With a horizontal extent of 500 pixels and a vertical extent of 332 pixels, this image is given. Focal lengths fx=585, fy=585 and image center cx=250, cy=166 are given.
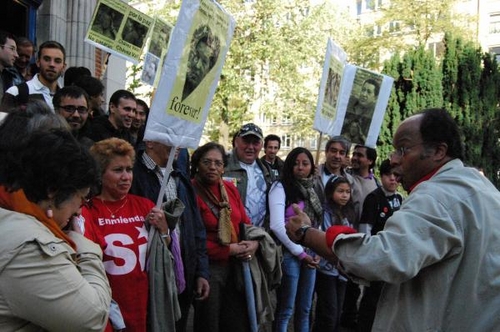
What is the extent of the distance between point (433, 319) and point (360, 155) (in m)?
4.92

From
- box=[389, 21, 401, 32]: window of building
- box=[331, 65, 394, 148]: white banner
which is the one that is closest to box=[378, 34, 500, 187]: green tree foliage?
box=[389, 21, 401, 32]: window of building

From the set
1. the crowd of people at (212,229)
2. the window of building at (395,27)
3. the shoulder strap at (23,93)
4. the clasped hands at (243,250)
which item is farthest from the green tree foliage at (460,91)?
the shoulder strap at (23,93)

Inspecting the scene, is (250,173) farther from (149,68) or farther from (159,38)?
(159,38)

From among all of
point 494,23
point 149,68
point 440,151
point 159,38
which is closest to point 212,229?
point 440,151

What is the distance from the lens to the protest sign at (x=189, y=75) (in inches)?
150

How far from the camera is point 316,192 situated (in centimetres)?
612

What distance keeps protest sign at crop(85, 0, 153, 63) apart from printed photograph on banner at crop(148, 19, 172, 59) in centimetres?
11

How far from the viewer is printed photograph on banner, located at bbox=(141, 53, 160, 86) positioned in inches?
306

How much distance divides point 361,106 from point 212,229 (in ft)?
10.4

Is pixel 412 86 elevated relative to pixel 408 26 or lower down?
lower down

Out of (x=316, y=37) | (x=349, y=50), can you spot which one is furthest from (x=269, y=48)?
(x=349, y=50)

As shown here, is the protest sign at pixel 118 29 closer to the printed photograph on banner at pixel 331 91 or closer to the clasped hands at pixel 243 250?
the printed photograph on banner at pixel 331 91

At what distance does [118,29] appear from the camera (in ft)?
24.6

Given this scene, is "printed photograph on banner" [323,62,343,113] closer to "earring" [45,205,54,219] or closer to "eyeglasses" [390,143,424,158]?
"eyeglasses" [390,143,424,158]
